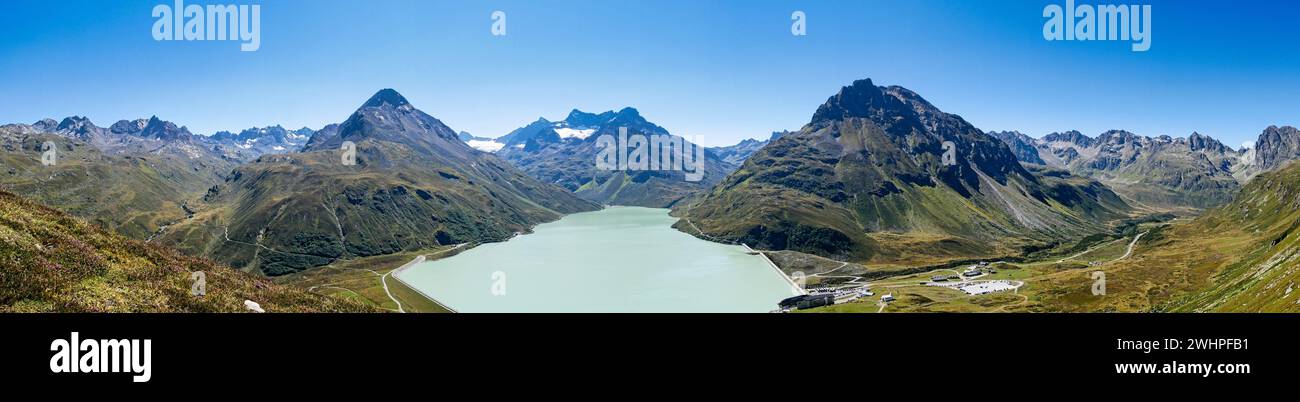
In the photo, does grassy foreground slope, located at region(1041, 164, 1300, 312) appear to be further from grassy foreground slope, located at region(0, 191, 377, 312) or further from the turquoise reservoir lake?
grassy foreground slope, located at region(0, 191, 377, 312)

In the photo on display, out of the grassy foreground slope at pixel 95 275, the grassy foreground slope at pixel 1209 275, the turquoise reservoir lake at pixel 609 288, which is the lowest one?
the turquoise reservoir lake at pixel 609 288

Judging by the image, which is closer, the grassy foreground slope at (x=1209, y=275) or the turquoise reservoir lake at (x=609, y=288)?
the grassy foreground slope at (x=1209, y=275)

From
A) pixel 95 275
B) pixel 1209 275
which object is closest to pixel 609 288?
pixel 1209 275

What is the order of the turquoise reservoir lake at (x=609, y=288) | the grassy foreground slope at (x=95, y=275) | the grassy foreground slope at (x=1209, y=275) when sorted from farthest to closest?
the turquoise reservoir lake at (x=609, y=288)
the grassy foreground slope at (x=1209, y=275)
the grassy foreground slope at (x=95, y=275)

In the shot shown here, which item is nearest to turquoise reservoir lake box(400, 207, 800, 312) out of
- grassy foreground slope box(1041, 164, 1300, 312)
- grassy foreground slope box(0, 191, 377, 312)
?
grassy foreground slope box(1041, 164, 1300, 312)

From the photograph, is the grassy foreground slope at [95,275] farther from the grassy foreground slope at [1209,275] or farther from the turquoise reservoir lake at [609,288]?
the turquoise reservoir lake at [609,288]

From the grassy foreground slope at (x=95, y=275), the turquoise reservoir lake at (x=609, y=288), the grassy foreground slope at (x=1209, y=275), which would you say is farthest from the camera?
the turquoise reservoir lake at (x=609, y=288)

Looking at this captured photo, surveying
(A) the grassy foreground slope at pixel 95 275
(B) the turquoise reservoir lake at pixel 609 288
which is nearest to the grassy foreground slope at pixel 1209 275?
(B) the turquoise reservoir lake at pixel 609 288
